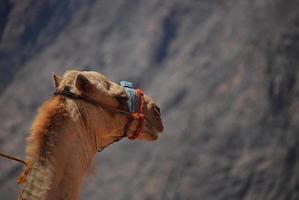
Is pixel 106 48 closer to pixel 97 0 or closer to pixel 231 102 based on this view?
pixel 97 0

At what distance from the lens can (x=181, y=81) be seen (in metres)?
16.9

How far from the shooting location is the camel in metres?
3.08

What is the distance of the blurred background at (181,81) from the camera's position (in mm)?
14672

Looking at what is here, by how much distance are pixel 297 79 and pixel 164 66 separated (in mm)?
4455

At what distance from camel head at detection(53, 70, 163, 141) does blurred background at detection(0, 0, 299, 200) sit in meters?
10.8

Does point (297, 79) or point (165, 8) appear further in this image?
point (165, 8)

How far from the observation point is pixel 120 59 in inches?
723

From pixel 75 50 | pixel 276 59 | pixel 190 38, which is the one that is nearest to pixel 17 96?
pixel 75 50

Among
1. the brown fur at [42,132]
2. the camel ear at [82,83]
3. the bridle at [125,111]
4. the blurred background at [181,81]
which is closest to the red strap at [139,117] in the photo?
the bridle at [125,111]

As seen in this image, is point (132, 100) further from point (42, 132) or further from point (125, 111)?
point (42, 132)

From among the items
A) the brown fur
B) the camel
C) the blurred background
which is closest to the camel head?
the camel

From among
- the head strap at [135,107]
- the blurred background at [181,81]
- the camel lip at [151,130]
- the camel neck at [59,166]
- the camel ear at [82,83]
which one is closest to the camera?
the camel neck at [59,166]

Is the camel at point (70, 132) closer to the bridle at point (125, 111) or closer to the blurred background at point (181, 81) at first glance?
the bridle at point (125, 111)

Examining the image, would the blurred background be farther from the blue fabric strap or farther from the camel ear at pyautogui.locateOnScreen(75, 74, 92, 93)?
the camel ear at pyautogui.locateOnScreen(75, 74, 92, 93)
